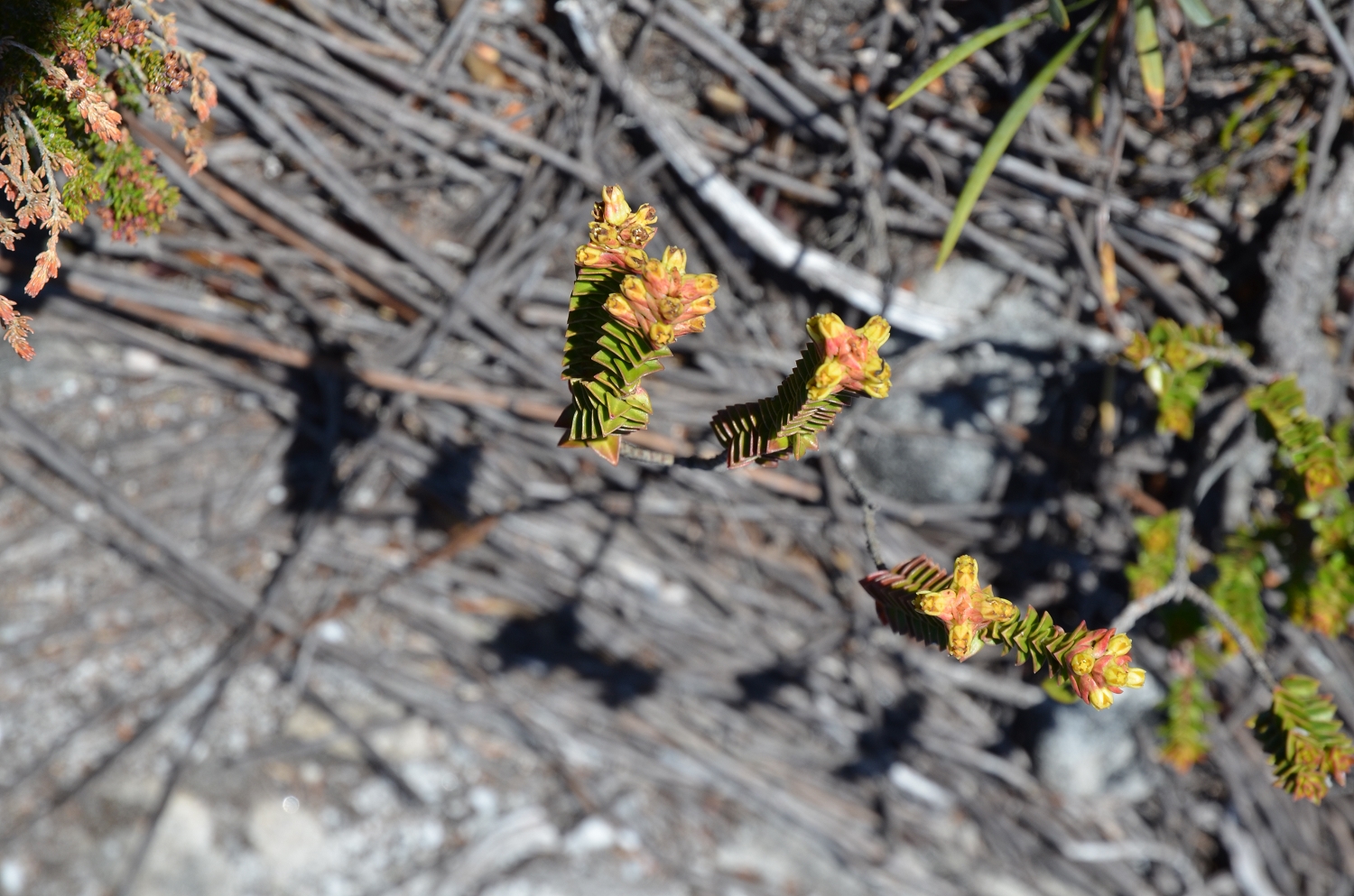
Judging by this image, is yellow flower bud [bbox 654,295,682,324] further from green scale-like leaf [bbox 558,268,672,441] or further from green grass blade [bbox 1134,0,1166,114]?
green grass blade [bbox 1134,0,1166,114]

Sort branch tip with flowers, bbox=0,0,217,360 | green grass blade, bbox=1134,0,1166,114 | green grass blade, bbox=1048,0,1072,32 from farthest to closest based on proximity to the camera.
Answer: green grass blade, bbox=1134,0,1166,114, green grass blade, bbox=1048,0,1072,32, branch tip with flowers, bbox=0,0,217,360

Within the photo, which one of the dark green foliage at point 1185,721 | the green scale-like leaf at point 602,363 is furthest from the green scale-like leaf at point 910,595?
the dark green foliage at point 1185,721

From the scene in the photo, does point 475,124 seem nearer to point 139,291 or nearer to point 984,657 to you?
point 139,291

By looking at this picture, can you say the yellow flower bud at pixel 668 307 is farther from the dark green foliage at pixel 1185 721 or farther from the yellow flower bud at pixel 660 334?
the dark green foliage at pixel 1185 721

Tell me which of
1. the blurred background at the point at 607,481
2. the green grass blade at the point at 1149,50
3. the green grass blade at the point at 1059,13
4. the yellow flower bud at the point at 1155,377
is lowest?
the blurred background at the point at 607,481

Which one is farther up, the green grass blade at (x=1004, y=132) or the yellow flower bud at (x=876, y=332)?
the green grass blade at (x=1004, y=132)

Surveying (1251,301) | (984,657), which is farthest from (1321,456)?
(984,657)

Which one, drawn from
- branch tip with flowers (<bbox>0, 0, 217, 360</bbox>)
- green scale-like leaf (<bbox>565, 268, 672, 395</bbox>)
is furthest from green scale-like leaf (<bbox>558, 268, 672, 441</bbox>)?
branch tip with flowers (<bbox>0, 0, 217, 360</bbox>)

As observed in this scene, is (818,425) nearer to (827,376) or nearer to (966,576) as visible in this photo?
(827,376)
